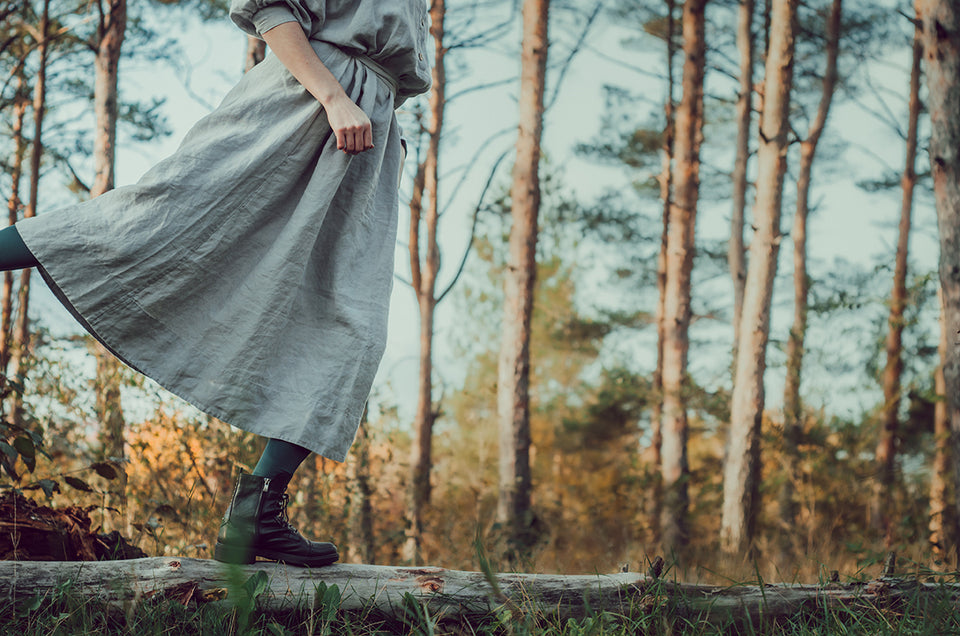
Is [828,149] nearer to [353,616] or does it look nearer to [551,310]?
[551,310]

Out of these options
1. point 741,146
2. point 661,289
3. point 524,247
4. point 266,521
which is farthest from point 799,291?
point 266,521

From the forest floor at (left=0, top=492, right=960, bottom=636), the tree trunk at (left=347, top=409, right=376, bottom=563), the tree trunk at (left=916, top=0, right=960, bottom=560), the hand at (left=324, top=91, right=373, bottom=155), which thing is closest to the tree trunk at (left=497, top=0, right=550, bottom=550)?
the tree trunk at (left=347, top=409, right=376, bottom=563)

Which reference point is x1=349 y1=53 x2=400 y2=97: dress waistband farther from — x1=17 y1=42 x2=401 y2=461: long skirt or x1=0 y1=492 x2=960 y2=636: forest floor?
x1=0 y1=492 x2=960 y2=636: forest floor

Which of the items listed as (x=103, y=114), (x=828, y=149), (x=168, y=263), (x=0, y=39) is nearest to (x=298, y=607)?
(x=168, y=263)

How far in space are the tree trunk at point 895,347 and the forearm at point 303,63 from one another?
10703 mm

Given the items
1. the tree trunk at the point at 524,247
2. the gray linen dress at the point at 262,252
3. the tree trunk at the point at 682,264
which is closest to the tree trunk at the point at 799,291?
the tree trunk at the point at 682,264

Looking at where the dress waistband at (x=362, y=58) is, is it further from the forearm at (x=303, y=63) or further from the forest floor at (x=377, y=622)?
the forest floor at (x=377, y=622)

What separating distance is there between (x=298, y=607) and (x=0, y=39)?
41.9 feet

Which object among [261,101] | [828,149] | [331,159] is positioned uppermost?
[828,149]

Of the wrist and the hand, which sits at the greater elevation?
the wrist

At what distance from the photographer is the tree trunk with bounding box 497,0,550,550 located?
8.58 meters

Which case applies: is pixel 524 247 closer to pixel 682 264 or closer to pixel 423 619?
pixel 682 264

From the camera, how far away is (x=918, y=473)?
456 inches

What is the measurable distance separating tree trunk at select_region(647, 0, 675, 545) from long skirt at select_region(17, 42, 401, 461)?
389 inches
